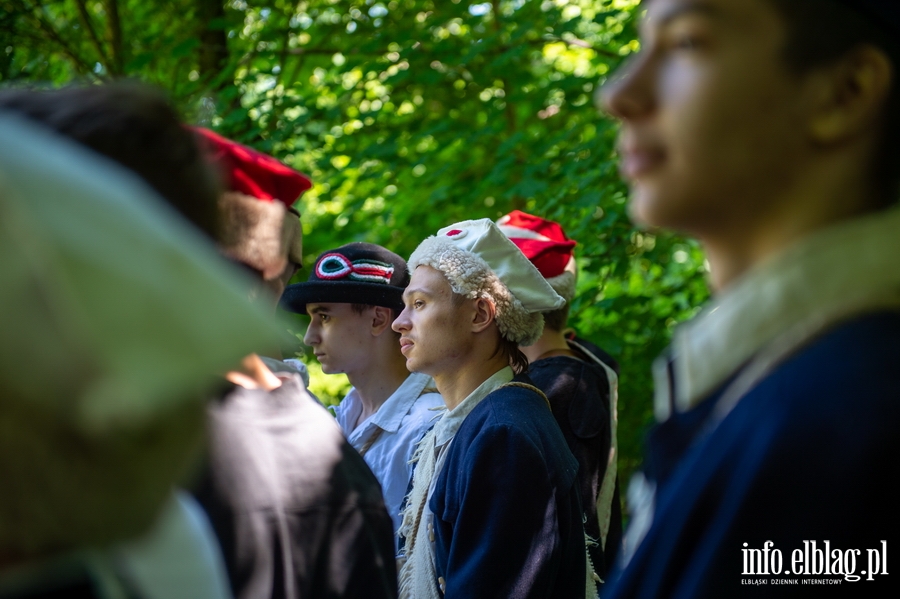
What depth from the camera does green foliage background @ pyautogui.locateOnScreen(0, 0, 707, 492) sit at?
539 cm

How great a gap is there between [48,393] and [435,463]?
244cm

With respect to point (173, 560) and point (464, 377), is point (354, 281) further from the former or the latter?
point (173, 560)

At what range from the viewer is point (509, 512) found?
258cm

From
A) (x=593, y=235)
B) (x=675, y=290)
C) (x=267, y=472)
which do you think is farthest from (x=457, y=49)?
(x=267, y=472)

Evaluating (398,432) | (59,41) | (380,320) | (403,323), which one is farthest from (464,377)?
(59,41)

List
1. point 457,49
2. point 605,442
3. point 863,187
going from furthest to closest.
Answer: point 457,49
point 605,442
point 863,187

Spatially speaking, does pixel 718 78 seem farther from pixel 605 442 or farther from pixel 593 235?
pixel 593 235

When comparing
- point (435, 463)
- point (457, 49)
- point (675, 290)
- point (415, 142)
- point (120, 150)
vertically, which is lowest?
point (435, 463)

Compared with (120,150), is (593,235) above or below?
above

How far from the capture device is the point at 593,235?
5.41 meters

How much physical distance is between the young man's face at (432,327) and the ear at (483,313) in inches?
1.6

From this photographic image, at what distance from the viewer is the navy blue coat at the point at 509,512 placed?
2.56 metres

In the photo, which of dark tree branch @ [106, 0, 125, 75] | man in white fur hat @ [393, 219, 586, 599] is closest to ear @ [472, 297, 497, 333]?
man in white fur hat @ [393, 219, 586, 599]

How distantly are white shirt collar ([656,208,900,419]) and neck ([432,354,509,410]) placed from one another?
197 cm
